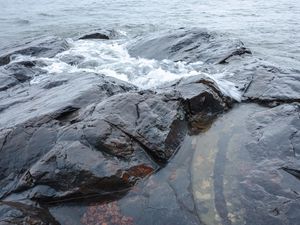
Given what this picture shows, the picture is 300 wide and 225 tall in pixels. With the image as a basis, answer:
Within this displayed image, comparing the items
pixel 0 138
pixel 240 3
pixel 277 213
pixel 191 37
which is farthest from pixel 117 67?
pixel 240 3

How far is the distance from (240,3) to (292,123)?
637 inches

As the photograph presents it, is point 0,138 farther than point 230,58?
No

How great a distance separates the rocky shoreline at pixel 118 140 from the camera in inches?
187

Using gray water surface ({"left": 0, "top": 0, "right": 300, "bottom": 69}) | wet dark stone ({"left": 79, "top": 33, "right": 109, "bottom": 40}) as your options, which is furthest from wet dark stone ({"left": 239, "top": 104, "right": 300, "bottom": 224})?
wet dark stone ({"left": 79, "top": 33, "right": 109, "bottom": 40})

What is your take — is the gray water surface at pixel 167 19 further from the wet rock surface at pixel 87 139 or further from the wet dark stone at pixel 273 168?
the wet rock surface at pixel 87 139

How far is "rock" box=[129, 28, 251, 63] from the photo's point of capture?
1029 cm

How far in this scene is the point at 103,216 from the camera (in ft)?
15.0

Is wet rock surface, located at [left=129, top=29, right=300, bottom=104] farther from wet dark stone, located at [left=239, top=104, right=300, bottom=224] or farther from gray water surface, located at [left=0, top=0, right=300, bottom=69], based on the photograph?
gray water surface, located at [left=0, top=0, right=300, bottom=69]

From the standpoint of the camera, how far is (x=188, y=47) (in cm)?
1125

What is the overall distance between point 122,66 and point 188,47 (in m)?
2.19

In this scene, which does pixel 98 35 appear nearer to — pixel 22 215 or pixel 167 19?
pixel 167 19

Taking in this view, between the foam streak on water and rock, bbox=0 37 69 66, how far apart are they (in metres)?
0.34

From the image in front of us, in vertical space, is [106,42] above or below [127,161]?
below

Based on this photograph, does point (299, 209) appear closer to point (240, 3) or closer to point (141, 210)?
point (141, 210)
